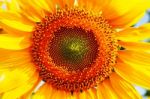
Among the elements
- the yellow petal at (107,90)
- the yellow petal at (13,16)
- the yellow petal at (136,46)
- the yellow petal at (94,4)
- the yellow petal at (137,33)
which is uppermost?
the yellow petal at (94,4)

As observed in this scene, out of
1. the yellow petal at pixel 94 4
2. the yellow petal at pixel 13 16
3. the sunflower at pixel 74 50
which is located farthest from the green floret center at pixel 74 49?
the yellow petal at pixel 13 16

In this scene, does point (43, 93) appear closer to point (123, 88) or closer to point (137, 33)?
point (123, 88)

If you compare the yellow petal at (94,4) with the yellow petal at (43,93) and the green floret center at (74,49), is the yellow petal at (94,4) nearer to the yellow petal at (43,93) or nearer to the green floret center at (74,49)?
the green floret center at (74,49)

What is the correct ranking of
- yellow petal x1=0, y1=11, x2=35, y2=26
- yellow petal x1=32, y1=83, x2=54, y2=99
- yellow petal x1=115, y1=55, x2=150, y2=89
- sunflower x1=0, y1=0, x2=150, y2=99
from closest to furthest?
1. yellow petal x1=0, y1=11, x2=35, y2=26
2. sunflower x1=0, y1=0, x2=150, y2=99
3. yellow petal x1=115, y1=55, x2=150, y2=89
4. yellow petal x1=32, y1=83, x2=54, y2=99

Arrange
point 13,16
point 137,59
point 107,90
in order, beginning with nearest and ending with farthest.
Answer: point 13,16, point 137,59, point 107,90

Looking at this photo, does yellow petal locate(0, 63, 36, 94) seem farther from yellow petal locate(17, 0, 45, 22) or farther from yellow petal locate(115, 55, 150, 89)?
yellow petal locate(115, 55, 150, 89)

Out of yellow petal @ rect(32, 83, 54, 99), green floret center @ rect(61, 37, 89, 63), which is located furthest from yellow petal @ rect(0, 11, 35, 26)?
yellow petal @ rect(32, 83, 54, 99)

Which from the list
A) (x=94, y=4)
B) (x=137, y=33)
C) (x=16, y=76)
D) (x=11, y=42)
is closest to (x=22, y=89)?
(x=16, y=76)
